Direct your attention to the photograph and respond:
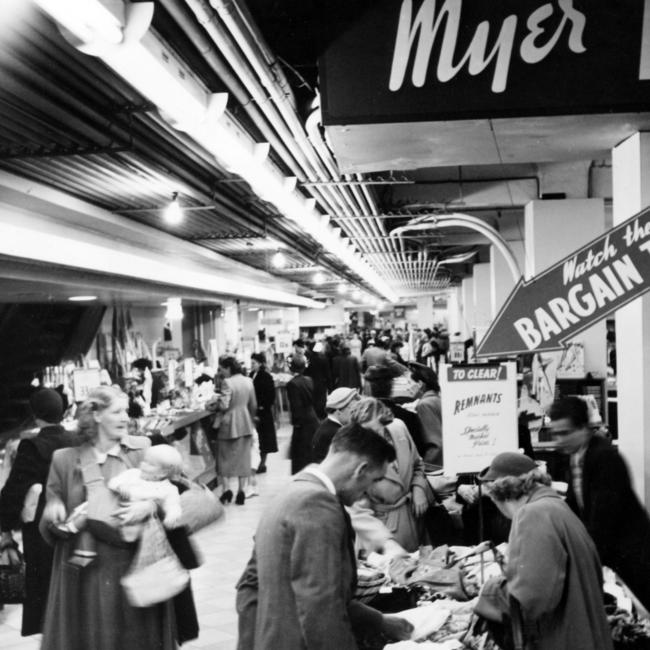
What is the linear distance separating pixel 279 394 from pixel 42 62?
46.6ft

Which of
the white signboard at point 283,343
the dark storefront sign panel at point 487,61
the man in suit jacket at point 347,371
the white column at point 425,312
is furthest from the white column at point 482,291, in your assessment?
the white column at point 425,312

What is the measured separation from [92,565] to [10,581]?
1921 millimetres

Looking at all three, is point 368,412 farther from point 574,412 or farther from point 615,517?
point 615,517

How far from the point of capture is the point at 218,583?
6660 mm

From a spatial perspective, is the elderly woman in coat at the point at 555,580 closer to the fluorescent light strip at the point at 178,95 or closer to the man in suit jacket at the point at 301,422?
the fluorescent light strip at the point at 178,95

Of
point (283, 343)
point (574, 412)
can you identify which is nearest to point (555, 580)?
Result: point (574, 412)

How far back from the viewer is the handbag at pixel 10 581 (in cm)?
520

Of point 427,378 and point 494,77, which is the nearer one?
point 494,77

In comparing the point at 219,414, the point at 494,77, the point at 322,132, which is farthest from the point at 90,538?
the point at 219,414

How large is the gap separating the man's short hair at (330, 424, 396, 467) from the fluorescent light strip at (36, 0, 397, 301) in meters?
1.65

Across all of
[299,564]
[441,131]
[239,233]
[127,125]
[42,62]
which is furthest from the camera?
[239,233]

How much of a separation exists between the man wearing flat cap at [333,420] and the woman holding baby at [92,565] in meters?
1.60

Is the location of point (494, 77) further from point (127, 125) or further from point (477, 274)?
point (477, 274)

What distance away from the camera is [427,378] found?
729 cm
